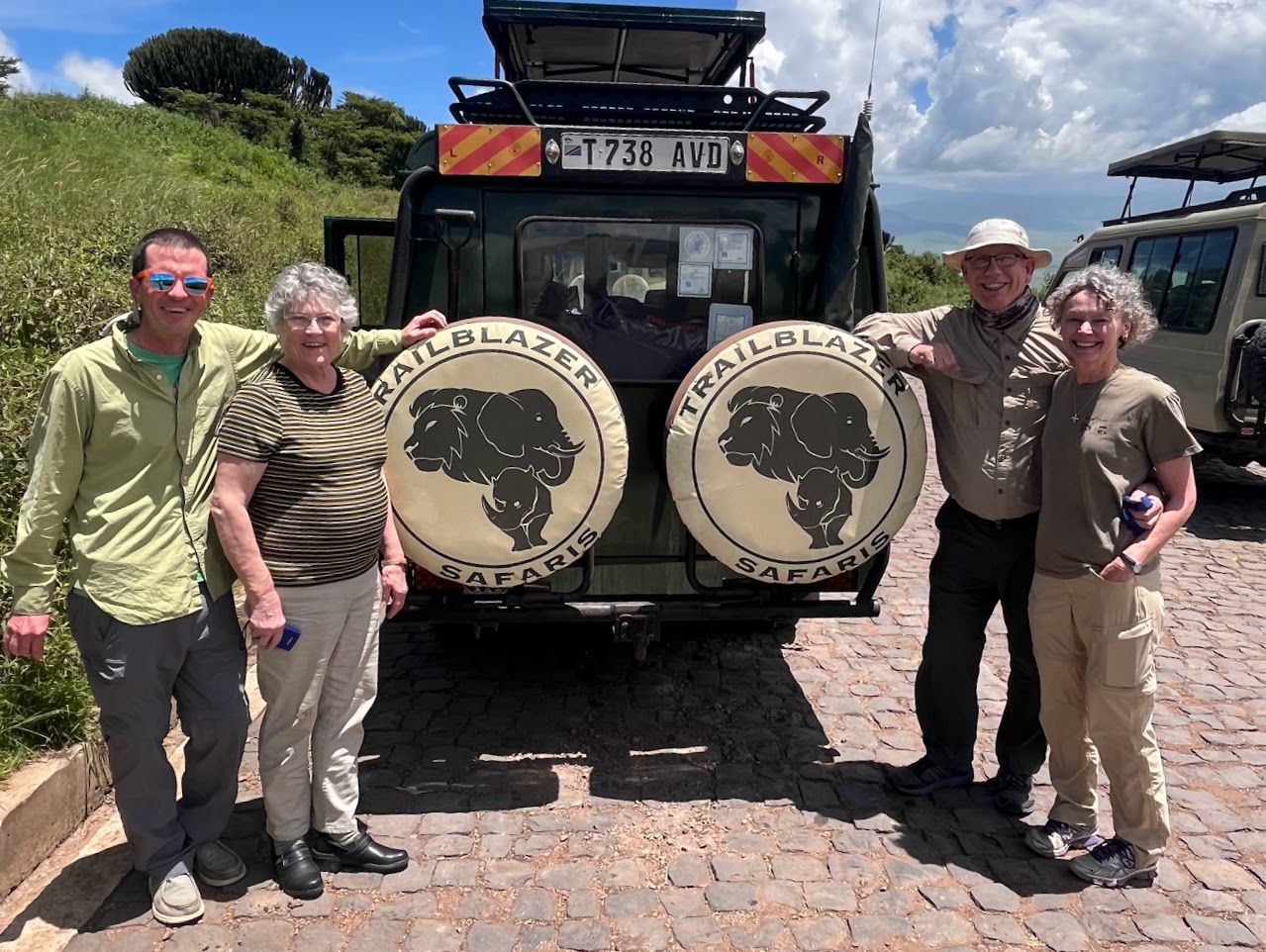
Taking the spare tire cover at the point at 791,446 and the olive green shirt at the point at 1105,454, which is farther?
the spare tire cover at the point at 791,446

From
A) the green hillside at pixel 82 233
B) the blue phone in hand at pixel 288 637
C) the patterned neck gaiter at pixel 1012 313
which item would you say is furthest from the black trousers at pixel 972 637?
the green hillside at pixel 82 233

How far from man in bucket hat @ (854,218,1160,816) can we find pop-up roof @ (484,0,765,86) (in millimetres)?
2340

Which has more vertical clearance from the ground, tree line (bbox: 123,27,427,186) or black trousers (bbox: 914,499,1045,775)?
tree line (bbox: 123,27,427,186)

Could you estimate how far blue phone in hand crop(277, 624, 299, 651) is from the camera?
107 inches

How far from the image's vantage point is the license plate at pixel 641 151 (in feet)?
11.8

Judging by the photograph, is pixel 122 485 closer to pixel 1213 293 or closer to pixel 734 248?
pixel 734 248

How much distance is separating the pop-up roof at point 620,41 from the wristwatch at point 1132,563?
11.1 feet

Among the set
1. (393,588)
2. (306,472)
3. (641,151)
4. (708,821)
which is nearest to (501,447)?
(393,588)

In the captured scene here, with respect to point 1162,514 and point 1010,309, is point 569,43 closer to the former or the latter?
point 1010,309

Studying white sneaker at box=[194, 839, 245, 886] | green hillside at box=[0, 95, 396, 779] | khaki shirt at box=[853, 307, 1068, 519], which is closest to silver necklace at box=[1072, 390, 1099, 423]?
khaki shirt at box=[853, 307, 1068, 519]

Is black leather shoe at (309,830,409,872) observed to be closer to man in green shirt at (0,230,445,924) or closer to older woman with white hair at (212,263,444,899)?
older woman with white hair at (212,263,444,899)

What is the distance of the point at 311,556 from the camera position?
2.74 metres

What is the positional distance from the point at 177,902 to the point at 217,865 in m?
0.17

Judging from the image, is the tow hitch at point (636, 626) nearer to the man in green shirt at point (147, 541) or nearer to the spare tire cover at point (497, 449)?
the spare tire cover at point (497, 449)
